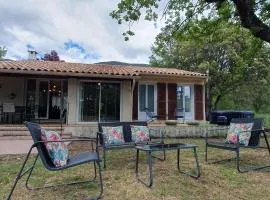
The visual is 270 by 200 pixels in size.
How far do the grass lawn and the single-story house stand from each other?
6179 millimetres

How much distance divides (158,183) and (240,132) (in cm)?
265

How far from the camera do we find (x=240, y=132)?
21.7 feet

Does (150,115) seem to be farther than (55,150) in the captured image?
Yes

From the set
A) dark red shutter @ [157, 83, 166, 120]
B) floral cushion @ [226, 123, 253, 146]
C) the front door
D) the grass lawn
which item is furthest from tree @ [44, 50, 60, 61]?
floral cushion @ [226, 123, 253, 146]

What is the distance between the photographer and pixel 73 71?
1241 centimetres

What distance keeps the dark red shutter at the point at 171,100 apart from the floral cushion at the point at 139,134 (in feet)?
29.2

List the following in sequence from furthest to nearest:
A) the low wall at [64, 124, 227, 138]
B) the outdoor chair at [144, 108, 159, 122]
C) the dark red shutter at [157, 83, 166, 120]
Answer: the dark red shutter at [157, 83, 166, 120]
the outdoor chair at [144, 108, 159, 122]
the low wall at [64, 124, 227, 138]

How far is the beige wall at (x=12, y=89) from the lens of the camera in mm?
14102

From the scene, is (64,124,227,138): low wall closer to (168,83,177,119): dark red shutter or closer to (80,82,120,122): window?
(80,82,120,122): window

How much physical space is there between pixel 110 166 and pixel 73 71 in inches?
272

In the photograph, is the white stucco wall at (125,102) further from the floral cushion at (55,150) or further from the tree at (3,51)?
the tree at (3,51)

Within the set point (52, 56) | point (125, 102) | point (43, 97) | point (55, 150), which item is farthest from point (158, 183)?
point (52, 56)

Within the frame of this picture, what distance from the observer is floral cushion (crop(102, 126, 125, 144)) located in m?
6.75

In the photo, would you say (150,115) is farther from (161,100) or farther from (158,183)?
(158,183)
